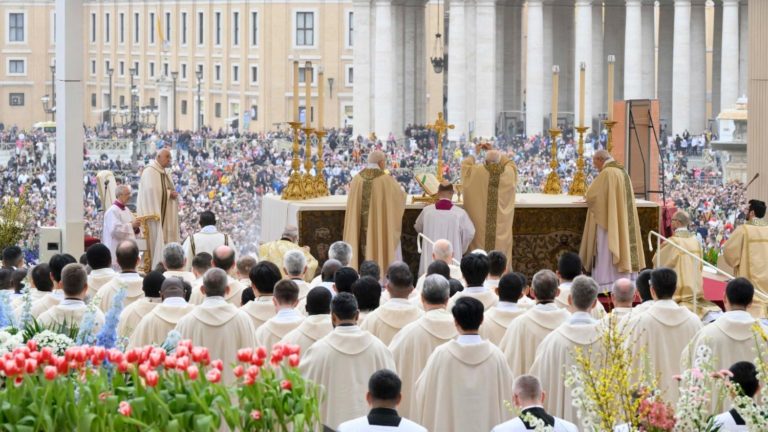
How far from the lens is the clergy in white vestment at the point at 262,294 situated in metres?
12.5

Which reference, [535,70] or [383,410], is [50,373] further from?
[535,70]

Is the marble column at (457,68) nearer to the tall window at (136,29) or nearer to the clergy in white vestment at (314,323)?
the tall window at (136,29)

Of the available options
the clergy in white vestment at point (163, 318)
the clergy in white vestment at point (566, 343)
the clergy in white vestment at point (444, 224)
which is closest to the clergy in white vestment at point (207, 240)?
the clergy in white vestment at point (444, 224)

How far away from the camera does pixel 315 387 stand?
8.41 m

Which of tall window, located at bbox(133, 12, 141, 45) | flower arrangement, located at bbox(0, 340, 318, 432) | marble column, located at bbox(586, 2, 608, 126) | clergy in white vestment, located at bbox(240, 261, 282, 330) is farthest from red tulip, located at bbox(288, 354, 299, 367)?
tall window, located at bbox(133, 12, 141, 45)

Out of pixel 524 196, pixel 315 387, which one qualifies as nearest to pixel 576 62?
pixel 524 196

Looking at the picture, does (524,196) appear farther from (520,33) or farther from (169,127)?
(169,127)

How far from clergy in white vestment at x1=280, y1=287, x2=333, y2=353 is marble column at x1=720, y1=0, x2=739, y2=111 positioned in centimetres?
5596

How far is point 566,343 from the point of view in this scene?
11562 mm

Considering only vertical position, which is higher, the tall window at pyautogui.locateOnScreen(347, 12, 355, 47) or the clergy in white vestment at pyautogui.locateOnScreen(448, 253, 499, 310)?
the tall window at pyautogui.locateOnScreen(347, 12, 355, 47)

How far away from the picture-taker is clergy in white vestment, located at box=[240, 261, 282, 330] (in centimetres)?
1248

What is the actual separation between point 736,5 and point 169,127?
3585 centimetres

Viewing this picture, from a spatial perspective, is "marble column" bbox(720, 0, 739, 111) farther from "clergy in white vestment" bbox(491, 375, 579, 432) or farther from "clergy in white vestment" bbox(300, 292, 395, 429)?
"clergy in white vestment" bbox(491, 375, 579, 432)

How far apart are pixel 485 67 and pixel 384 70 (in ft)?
14.2
